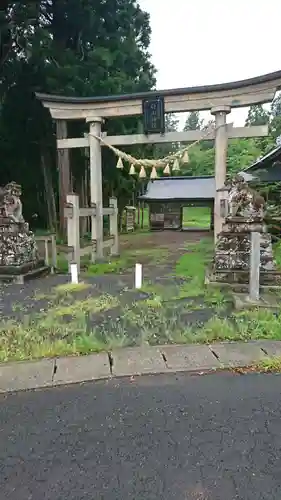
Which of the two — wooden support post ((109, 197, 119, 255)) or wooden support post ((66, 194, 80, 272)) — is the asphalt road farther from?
wooden support post ((109, 197, 119, 255))

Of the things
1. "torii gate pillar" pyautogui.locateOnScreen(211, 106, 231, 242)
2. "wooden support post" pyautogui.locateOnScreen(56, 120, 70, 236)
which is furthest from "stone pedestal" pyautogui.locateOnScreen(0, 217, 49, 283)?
"torii gate pillar" pyautogui.locateOnScreen(211, 106, 231, 242)

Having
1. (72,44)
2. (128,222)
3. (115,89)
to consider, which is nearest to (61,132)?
(115,89)

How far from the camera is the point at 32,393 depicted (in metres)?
2.60

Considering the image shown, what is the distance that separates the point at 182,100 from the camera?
8.27 m

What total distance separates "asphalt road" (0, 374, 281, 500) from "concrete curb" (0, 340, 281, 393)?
0.13 m

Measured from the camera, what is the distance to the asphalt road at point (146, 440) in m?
1.70

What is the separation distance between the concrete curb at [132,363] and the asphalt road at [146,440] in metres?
0.13

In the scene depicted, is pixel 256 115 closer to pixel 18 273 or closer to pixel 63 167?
pixel 63 167

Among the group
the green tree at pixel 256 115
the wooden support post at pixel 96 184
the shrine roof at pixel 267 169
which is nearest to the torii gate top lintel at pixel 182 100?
the wooden support post at pixel 96 184

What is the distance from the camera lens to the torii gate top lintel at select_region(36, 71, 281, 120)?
7.80 meters

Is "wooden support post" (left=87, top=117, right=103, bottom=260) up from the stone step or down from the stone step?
up

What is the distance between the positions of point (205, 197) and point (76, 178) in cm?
762

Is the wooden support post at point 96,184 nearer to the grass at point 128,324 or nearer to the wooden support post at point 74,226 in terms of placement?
the wooden support post at point 74,226

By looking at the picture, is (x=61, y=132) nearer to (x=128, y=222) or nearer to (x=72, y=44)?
(x=72, y=44)
